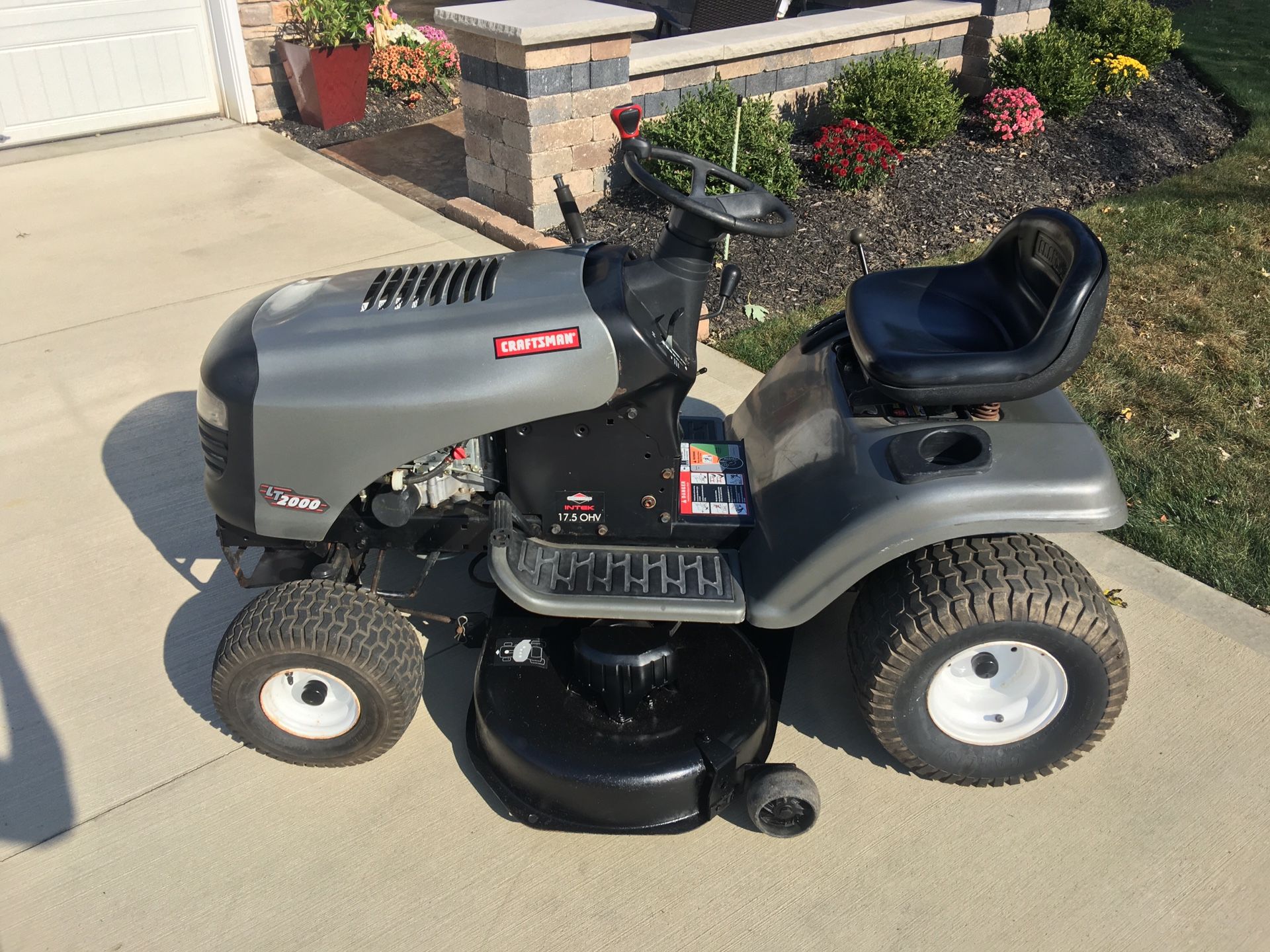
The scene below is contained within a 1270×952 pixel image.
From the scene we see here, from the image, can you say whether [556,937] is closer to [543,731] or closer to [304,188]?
[543,731]

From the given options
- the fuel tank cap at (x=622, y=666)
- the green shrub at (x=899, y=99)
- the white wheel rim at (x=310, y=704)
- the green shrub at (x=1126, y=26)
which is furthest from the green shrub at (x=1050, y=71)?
the white wheel rim at (x=310, y=704)

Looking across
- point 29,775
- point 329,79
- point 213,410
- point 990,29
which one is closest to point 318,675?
point 213,410

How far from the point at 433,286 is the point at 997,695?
178cm

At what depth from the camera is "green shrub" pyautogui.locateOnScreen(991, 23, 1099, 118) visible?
7.02 m

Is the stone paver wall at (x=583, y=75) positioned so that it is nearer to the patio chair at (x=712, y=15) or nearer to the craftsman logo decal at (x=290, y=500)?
the patio chair at (x=712, y=15)

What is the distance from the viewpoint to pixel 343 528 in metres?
2.74

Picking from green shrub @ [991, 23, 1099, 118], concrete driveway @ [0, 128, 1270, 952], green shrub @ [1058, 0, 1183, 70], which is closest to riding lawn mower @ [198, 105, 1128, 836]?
concrete driveway @ [0, 128, 1270, 952]

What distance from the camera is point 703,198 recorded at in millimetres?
2453

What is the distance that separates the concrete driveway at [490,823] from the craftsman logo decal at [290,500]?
2.36ft

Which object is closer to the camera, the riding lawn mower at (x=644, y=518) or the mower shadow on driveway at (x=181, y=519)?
the riding lawn mower at (x=644, y=518)

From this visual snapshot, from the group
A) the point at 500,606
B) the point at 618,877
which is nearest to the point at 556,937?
the point at 618,877

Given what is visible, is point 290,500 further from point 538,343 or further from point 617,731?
point 617,731

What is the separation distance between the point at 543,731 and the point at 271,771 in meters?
0.79

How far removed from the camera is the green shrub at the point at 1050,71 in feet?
23.0
